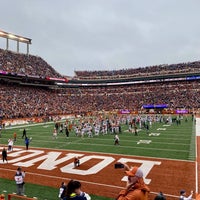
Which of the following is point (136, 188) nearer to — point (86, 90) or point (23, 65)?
point (23, 65)

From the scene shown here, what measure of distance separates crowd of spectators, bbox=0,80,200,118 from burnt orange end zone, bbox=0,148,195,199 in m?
32.1

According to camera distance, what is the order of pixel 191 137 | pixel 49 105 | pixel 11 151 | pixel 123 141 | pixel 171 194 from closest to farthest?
pixel 171 194
pixel 11 151
pixel 123 141
pixel 191 137
pixel 49 105

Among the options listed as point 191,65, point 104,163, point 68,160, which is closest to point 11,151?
point 68,160

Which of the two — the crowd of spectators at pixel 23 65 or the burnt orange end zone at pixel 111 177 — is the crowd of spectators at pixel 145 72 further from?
the burnt orange end zone at pixel 111 177

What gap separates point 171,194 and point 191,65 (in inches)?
2824

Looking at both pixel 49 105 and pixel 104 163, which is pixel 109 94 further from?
pixel 104 163

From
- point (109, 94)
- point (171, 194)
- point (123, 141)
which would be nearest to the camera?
point (171, 194)

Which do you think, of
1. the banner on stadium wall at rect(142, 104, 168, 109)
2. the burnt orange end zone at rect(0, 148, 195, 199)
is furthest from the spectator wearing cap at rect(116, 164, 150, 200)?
the banner on stadium wall at rect(142, 104, 168, 109)

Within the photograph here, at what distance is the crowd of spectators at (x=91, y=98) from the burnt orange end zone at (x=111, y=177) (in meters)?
32.1

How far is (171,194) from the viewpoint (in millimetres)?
10492

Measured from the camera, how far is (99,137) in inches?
1026

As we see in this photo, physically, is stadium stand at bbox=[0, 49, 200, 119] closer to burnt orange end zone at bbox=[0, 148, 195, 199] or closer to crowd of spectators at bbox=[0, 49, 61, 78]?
crowd of spectators at bbox=[0, 49, 61, 78]

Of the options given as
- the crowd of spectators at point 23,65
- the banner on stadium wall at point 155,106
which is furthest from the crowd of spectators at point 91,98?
the crowd of spectators at point 23,65

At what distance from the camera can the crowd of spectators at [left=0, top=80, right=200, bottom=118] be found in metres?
52.6
